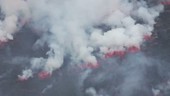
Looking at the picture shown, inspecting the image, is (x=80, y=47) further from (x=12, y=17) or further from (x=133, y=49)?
(x=12, y=17)

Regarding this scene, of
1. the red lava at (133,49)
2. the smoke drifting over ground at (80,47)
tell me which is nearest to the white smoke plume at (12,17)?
the smoke drifting over ground at (80,47)

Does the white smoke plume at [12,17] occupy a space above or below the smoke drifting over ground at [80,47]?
above

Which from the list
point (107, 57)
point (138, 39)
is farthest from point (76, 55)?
point (138, 39)

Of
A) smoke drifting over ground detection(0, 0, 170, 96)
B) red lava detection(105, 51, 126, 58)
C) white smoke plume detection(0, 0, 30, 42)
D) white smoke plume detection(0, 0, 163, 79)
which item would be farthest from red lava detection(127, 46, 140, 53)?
white smoke plume detection(0, 0, 30, 42)

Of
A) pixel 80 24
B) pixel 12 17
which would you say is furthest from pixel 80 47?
pixel 12 17

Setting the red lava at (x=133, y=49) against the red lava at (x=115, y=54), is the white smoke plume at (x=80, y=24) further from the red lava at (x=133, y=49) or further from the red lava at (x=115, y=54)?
the red lava at (x=115, y=54)

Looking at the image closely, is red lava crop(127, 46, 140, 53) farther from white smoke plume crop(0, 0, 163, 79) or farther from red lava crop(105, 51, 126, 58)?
red lava crop(105, 51, 126, 58)

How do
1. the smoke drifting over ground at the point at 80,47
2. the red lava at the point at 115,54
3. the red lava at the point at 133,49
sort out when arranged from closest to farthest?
the smoke drifting over ground at the point at 80,47 < the red lava at the point at 115,54 < the red lava at the point at 133,49
